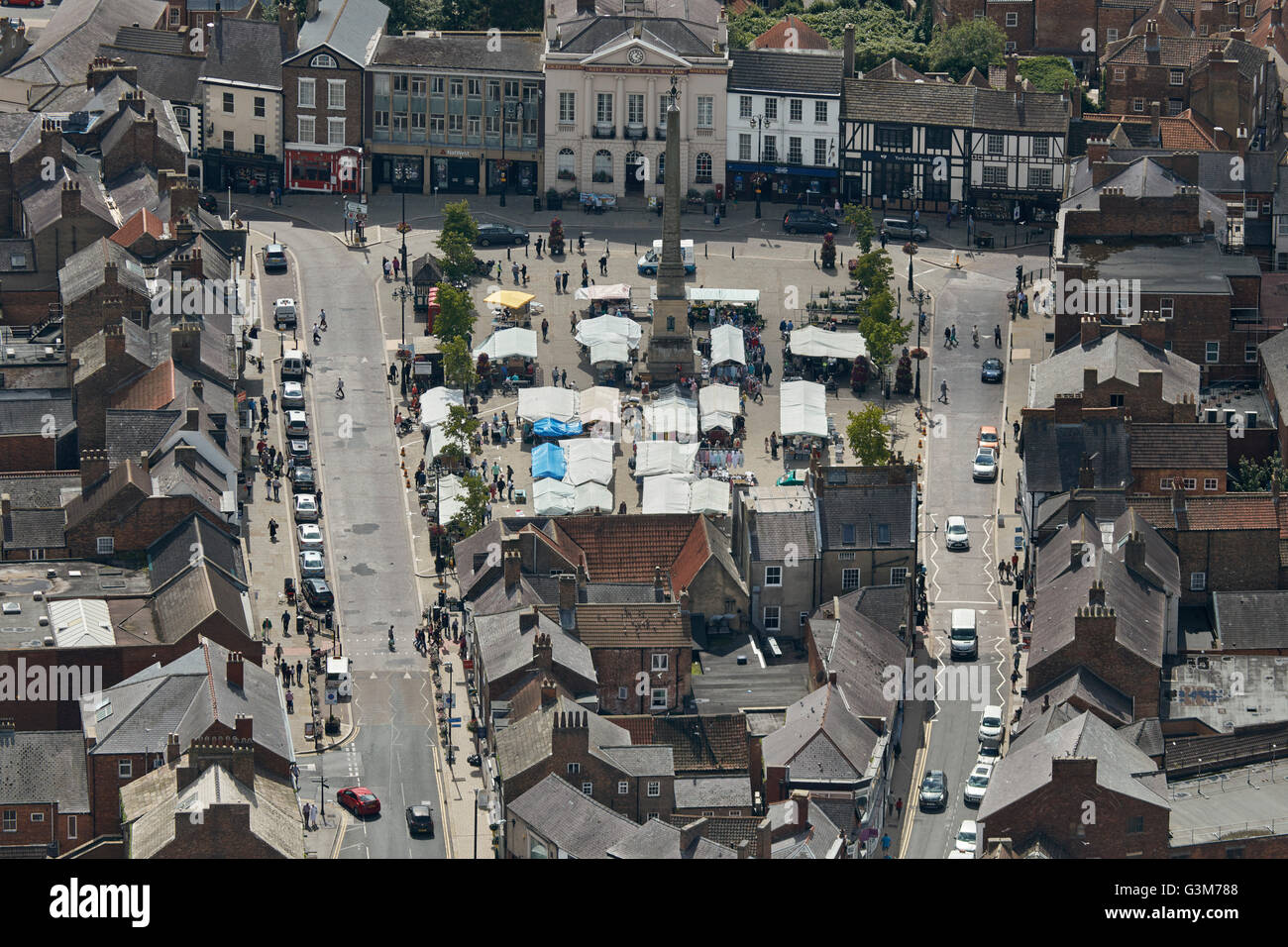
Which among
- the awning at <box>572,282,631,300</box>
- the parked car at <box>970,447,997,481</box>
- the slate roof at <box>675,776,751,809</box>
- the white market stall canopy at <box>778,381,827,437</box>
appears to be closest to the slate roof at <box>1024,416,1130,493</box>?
the parked car at <box>970,447,997,481</box>

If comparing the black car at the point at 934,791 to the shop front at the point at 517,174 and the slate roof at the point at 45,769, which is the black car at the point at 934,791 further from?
the shop front at the point at 517,174

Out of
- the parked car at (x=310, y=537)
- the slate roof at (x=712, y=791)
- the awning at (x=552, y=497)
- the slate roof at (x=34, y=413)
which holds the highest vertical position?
the slate roof at (x=34, y=413)

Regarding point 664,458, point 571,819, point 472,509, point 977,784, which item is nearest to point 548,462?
point 664,458

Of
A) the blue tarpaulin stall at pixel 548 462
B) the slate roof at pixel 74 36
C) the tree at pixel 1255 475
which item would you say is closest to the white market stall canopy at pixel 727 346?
the blue tarpaulin stall at pixel 548 462

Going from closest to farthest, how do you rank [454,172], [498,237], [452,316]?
[452,316] < [498,237] < [454,172]

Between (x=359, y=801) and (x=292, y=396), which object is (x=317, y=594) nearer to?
(x=359, y=801)

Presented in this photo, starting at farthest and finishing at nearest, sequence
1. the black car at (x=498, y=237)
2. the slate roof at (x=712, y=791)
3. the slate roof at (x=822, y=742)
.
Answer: the black car at (x=498, y=237)
the slate roof at (x=822, y=742)
the slate roof at (x=712, y=791)
